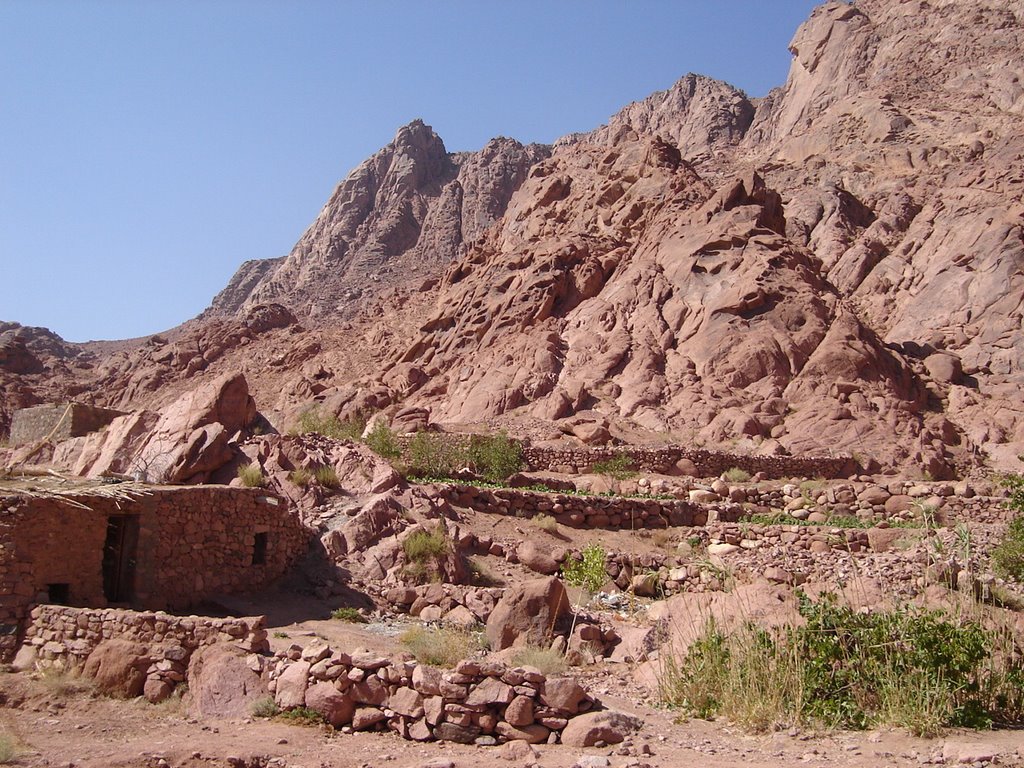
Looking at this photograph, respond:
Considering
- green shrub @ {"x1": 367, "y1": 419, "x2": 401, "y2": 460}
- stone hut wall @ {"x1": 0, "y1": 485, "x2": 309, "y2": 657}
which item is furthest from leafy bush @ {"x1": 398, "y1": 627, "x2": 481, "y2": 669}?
green shrub @ {"x1": 367, "y1": 419, "x2": 401, "y2": 460}

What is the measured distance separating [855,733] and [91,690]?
7828 mm

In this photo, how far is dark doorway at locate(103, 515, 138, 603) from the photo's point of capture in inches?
477

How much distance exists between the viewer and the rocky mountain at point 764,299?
29.7m

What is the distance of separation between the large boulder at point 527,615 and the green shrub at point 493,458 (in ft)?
34.1

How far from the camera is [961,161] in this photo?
166 ft

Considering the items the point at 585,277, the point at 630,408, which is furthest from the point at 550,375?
the point at 585,277

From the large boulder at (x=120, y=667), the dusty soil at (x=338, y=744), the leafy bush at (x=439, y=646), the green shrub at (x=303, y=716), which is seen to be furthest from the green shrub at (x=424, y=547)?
the green shrub at (x=303, y=716)

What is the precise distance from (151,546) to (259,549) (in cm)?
210

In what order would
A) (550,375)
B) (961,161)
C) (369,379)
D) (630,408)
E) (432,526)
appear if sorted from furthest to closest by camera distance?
(961,161) → (369,379) → (550,375) → (630,408) → (432,526)

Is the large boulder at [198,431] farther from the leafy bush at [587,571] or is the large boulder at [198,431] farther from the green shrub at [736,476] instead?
the green shrub at [736,476]

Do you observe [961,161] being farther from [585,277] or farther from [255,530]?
[255,530]

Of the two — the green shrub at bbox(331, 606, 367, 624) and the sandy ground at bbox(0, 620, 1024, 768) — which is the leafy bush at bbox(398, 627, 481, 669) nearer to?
the green shrub at bbox(331, 606, 367, 624)

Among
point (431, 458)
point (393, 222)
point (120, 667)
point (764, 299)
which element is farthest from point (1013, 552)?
point (393, 222)

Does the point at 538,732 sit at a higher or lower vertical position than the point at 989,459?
lower
